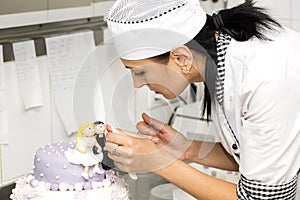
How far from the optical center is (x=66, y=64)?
1.72 meters

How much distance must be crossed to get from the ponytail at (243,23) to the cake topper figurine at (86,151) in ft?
1.11

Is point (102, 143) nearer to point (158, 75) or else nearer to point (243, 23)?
point (158, 75)

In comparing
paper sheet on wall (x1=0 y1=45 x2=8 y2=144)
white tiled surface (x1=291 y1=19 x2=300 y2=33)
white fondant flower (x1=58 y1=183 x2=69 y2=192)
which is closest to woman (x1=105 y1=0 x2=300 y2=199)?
white fondant flower (x1=58 y1=183 x2=69 y2=192)

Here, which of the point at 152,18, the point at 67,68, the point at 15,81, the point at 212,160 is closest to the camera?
the point at 152,18

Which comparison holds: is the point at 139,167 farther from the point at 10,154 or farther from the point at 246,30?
the point at 10,154

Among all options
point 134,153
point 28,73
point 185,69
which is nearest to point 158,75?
point 185,69

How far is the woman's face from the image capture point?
1.17m

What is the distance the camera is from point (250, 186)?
118 cm

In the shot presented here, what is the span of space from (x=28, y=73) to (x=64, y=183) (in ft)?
1.74

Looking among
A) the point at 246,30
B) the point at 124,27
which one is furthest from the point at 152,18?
the point at 246,30

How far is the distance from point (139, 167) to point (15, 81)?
53 centimetres

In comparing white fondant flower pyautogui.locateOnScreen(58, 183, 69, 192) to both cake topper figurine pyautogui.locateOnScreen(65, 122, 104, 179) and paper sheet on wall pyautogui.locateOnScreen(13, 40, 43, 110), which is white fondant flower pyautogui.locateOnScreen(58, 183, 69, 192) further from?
paper sheet on wall pyautogui.locateOnScreen(13, 40, 43, 110)

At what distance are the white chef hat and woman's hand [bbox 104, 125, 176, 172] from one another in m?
0.17

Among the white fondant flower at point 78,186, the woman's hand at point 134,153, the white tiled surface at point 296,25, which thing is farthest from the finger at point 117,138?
the white tiled surface at point 296,25
